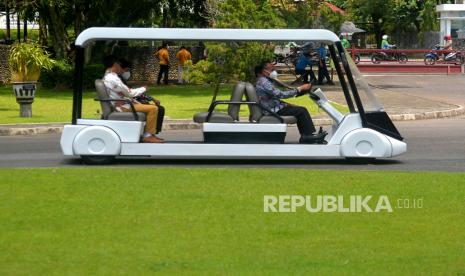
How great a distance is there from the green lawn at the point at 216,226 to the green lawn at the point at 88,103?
155 inches

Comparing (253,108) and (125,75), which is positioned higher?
(125,75)

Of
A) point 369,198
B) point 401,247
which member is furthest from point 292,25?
point 401,247

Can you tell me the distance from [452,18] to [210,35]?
4650 cm

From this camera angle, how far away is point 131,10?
3716cm

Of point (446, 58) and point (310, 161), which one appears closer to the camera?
point (310, 161)

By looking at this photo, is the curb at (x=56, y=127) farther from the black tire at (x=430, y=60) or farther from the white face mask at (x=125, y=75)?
the black tire at (x=430, y=60)

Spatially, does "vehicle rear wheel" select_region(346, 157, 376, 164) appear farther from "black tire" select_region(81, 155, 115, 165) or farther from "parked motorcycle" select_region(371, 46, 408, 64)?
"parked motorcycle" select_region(371, 46, 408, 64)

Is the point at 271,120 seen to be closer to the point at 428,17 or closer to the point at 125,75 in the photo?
the point at 125,75

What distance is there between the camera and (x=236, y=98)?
14797 mm

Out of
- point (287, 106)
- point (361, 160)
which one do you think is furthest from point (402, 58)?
point (361, 160)

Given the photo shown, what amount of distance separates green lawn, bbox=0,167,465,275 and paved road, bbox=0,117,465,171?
166 cm

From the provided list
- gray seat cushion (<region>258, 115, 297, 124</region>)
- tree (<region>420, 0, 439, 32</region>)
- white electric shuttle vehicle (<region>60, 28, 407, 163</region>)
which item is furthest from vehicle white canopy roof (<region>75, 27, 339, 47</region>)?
tree (<region>420, 0, 439, 32</region>)

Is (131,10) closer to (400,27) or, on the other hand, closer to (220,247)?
(220,247)

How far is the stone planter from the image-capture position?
23.0m
